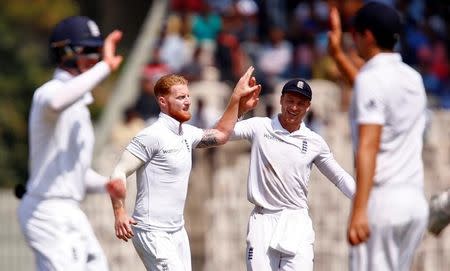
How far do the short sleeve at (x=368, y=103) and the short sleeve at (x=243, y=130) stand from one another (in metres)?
3.50

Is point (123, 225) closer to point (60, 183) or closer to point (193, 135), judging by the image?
point (60, 183)

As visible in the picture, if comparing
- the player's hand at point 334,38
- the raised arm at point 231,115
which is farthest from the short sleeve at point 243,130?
the player's hand at point 334,38

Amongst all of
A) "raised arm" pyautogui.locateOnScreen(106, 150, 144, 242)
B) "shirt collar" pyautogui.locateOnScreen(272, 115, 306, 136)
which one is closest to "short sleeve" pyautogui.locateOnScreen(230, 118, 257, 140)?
"shirt collar" pyautogui.locateOnScreen(272, 115, 306, 136)

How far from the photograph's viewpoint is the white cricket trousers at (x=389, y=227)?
1006 cm

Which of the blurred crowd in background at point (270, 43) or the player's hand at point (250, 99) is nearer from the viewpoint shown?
the player's hand at point (250, 99)

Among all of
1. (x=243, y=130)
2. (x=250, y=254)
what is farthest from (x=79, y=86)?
(x=250, y=254)

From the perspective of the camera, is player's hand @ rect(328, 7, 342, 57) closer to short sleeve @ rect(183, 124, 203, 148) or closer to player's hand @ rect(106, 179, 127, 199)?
player's hand @ rect(106, 179, 127, 199)

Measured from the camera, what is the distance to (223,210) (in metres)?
22.0

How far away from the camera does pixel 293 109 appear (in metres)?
13.5

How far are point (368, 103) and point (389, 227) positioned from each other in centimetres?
77

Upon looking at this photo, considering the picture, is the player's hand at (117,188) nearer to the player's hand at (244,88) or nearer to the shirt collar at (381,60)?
the player's hand at (244,88)

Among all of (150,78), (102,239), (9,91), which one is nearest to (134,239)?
(102,239)

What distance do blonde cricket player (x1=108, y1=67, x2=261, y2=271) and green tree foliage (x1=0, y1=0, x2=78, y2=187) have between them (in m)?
26.0

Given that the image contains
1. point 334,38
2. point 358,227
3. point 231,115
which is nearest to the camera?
point 358,227
